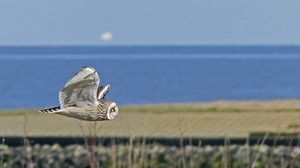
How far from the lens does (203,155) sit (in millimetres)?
16047

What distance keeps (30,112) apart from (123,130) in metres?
5.29

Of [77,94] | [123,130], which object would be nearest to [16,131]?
[123,130]

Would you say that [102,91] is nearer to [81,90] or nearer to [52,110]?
[81,90]

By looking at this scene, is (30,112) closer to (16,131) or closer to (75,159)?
(16,131)

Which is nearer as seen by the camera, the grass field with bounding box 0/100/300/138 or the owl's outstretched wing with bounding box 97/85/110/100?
the owl's outstretched wing with bounding box 97/85/110/100

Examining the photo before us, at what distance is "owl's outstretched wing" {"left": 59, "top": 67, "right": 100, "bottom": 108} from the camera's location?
17.6ft

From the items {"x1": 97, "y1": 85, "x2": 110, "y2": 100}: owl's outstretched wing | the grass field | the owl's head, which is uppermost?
{"x1": 97, "y1": 85, "x2": 110, "y2": 100}: owl's outstretched wing

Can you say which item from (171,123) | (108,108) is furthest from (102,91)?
(171,123)

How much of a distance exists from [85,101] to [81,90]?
7 centimetres

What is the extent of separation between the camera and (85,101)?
5492mm

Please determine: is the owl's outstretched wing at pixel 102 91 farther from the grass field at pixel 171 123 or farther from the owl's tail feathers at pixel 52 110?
the grass field at pixel 171 123

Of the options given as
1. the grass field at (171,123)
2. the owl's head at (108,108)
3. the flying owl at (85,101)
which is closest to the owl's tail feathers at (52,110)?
the flying owl at (85,101)

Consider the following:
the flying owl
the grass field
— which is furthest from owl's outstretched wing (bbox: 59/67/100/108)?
the grass field

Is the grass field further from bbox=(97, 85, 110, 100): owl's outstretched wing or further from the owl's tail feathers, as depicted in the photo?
the owl's tail feathers
